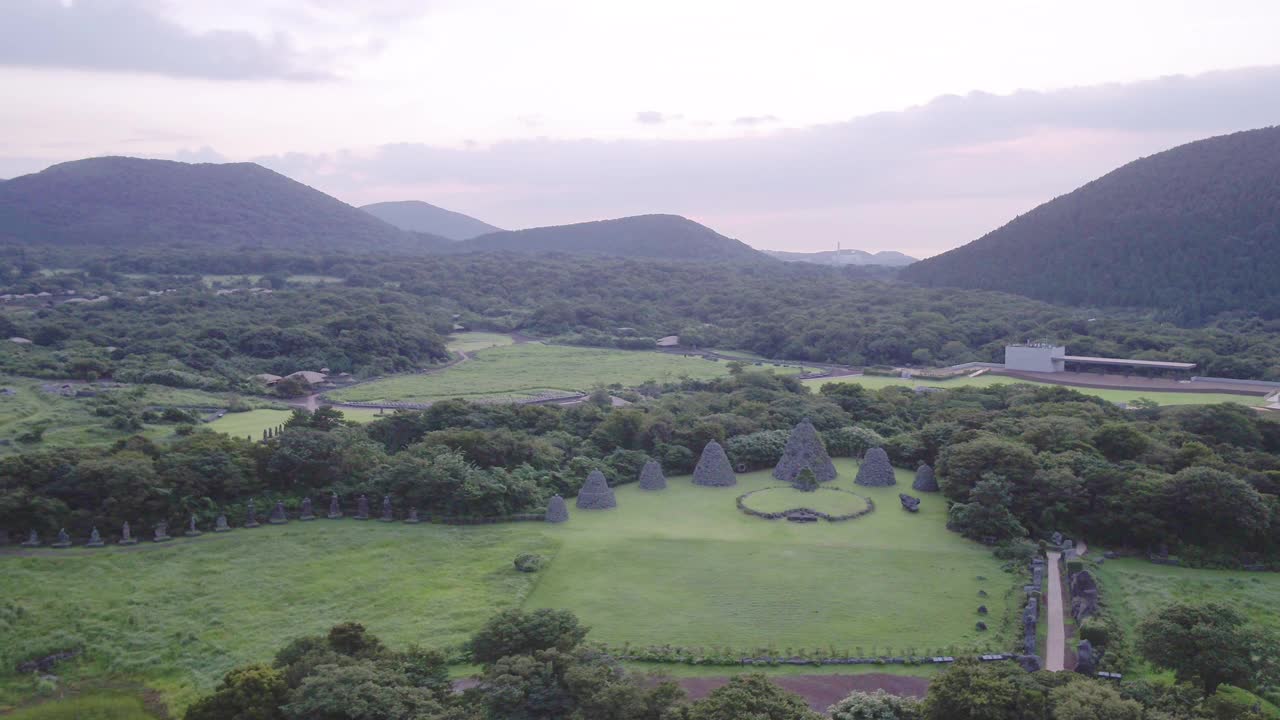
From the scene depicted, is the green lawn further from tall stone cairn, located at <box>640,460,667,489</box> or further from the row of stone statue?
the row of stone statue

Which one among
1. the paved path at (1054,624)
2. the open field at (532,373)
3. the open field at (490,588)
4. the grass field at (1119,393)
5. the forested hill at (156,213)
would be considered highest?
the forested hill at (156,213)

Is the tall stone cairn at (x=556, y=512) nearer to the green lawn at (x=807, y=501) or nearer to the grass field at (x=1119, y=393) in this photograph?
the green lawn at (x=807, y=501)

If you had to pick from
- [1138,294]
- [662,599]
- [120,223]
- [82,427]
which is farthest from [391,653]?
[120,223]

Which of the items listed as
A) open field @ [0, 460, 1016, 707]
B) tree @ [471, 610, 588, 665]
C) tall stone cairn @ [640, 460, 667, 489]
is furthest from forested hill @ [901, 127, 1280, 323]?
tree @ [471, 610, 588, 665]

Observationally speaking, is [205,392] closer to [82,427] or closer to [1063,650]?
[82,427]

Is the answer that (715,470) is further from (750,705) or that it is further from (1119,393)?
(1119,393)

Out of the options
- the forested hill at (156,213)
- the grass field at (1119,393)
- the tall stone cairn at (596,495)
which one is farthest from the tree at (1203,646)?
the forested hill at (156,213)

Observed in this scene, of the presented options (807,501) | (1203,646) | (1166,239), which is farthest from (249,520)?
(1166,239)
